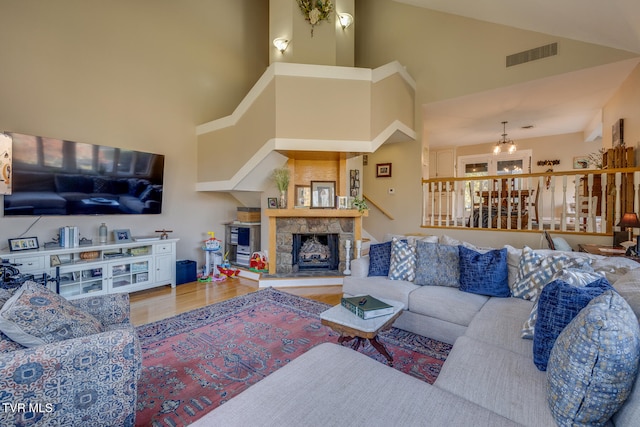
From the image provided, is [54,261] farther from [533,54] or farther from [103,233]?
[533,54]

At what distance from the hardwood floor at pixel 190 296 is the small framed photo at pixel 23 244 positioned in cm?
119

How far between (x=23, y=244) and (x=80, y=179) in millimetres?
935

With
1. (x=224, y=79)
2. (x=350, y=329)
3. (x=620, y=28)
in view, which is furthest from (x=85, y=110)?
(x=620, y=28)

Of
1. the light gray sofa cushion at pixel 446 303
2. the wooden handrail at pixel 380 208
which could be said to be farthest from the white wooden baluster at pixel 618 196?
the wooden handrail at pixel 380 208

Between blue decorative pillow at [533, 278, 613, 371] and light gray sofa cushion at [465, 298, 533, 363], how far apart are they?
7.4 inches

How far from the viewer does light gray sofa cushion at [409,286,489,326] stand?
2365 millimetres

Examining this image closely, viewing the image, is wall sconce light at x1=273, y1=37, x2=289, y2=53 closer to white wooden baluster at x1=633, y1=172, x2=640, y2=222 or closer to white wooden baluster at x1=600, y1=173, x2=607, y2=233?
white wooden baluster at x1=600, y1=173, x2=607, y2=233

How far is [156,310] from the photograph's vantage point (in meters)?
3.35

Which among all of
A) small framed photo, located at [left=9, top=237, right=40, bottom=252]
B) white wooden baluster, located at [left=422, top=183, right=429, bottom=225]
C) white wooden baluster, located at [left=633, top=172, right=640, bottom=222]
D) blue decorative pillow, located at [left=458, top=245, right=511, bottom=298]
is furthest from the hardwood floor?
white wooden baluster, located at [left=633, top=172, right=640, bottom=222]

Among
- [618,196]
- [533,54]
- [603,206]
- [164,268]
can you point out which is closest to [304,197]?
[164,268]

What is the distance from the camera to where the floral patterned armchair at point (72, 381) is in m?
1.19

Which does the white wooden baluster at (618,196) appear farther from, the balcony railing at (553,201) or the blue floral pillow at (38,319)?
the blue floral pillow at (38,319)

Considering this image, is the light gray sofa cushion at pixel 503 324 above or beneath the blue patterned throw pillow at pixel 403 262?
beneath

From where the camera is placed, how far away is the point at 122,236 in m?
3.96
